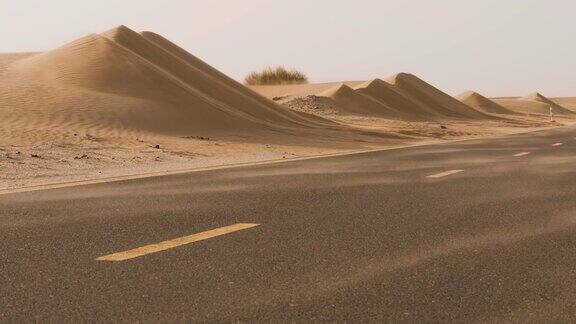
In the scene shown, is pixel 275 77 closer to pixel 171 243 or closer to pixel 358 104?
pixel 358 104

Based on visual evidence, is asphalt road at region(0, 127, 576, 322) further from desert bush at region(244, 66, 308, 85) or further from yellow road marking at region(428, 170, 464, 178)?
desert bush at region(244, 66, 308, 85)

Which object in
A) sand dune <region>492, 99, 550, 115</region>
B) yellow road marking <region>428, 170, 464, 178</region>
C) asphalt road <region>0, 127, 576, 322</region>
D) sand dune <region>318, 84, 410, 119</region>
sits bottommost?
sand dune <region>492, 99, 550, 115</region>

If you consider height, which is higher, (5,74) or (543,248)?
(5,74)

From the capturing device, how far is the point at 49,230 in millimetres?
7758

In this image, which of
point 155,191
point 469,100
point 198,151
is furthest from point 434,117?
point 155,191

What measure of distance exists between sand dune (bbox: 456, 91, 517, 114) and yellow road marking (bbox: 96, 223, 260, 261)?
114m

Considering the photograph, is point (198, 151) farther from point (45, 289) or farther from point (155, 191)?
point (45, 289)

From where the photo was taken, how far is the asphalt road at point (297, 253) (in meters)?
4.78

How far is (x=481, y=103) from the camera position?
126 m

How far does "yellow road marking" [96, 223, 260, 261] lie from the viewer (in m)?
6.35

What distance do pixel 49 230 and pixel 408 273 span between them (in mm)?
3588

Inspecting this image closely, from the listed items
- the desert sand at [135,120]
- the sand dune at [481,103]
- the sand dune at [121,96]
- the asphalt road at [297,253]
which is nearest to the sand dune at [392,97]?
the desert sand at [135,120]

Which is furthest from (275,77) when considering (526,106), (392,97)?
(526,106)

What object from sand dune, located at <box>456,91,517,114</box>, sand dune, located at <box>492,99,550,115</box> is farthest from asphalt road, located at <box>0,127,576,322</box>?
sand dune, located at <box>492,99,550,115</box>
